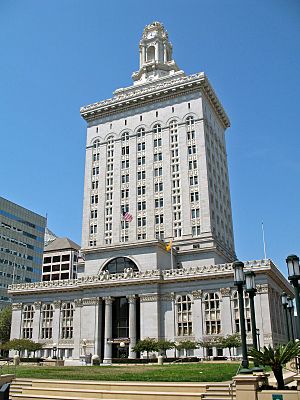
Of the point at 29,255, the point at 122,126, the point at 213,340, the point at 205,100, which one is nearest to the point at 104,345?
the point at 213,340

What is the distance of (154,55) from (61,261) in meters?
75.7

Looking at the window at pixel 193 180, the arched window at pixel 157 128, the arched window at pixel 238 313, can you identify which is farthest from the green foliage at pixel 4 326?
the arched window at pixel 238 313

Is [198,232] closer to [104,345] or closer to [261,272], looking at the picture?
[261,272]

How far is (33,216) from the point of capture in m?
141

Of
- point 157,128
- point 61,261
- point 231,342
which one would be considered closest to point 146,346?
point 231,342

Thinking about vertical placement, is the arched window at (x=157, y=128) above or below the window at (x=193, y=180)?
above

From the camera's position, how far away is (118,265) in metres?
77.1

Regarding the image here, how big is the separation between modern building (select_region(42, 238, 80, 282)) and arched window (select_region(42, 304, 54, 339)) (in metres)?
61.0

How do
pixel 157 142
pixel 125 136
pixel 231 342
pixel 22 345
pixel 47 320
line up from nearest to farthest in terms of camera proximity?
pixel 231 342 → pixel 22 345 → pixel 47 320 → pixel 157 142 → pixel 125 136

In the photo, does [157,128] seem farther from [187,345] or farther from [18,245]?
[18,245]

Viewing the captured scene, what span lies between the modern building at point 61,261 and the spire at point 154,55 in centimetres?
6445

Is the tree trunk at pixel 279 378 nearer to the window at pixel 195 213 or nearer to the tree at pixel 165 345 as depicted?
the tree at pixel 165 345

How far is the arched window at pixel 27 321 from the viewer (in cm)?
7944

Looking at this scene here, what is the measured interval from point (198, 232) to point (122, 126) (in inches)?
1273
